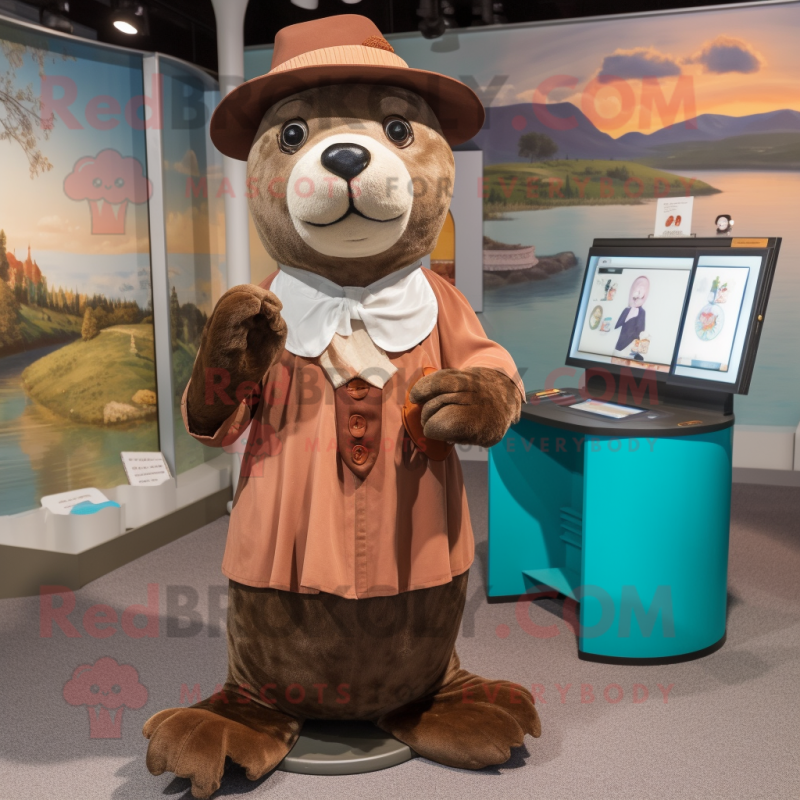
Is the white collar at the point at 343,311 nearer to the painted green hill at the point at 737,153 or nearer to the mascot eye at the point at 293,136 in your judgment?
the mascot eye at the point at 293,136

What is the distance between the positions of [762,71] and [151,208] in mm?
3293

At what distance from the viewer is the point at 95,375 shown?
364 cm

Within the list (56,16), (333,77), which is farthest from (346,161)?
(56,16)

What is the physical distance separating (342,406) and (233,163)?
2.37 meters

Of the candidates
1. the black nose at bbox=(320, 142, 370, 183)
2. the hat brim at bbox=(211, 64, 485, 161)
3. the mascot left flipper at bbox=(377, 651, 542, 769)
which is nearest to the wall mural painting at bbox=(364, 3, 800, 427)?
the hat brim at bbox=(211, 64, 485, 161)

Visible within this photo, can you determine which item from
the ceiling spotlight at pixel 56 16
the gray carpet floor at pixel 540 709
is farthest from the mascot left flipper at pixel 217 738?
the ceiling spotlight at pixel 56 16

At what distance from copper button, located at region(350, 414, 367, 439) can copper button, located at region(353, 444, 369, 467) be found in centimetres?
2

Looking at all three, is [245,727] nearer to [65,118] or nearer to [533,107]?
[65,118]

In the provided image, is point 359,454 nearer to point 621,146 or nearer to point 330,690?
point 330,690

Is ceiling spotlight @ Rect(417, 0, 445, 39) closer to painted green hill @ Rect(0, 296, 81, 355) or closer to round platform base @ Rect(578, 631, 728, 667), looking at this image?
painted green hill @ Rect(0, 296, 81, 355)

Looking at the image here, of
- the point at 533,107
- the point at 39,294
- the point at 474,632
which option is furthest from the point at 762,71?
the point at 39,294

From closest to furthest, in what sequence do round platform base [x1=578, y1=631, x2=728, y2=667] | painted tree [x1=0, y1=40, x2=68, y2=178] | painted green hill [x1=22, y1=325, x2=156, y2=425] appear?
A: round platform base [x1=578, y1=631, x2=728, y2=667] → painted tree [x1=0, y1=40, x2=68, y2=178] → painted green hill [x1=22, y1=325, x2=156, y2=425]

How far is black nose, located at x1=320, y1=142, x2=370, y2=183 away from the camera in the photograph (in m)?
1.54

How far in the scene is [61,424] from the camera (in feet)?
11.5
